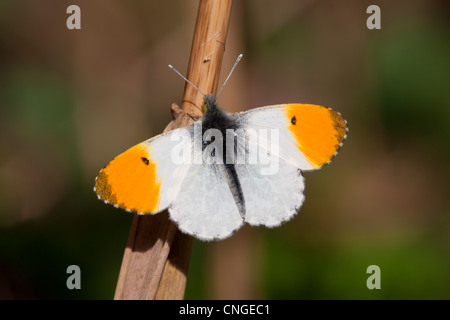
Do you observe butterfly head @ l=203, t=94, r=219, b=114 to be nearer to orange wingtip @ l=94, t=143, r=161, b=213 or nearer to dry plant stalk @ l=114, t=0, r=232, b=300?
dry plant stalk @ l=114, t=0, r=232, b=300

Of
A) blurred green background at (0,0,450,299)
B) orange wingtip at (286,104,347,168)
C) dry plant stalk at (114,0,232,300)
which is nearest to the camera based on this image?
dry plant stalk at (114,0,232,300)

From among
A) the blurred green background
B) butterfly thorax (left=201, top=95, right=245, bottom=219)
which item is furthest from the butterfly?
the blurred green background

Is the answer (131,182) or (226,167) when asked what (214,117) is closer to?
(226,167)

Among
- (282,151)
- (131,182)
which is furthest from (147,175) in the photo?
(282,151)

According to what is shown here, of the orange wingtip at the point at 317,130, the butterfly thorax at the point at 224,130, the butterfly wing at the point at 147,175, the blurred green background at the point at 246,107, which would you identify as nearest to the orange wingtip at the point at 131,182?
the butterfly wing at the point at 147,175

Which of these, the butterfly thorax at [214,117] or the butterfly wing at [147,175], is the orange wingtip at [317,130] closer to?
the butterfly thorax at [214,117]

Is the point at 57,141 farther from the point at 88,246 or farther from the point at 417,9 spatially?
the point at 417,9
